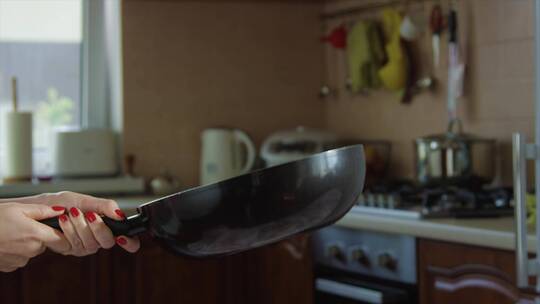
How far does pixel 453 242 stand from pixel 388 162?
0.86 meters

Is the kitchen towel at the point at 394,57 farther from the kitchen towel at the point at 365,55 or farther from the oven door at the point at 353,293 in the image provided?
the oven door at the point at 353,293

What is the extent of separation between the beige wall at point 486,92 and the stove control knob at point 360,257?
520mm

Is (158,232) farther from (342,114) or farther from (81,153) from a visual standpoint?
(342,114)

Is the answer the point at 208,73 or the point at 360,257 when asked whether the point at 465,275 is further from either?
the point at 208,73

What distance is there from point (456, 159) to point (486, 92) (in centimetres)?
28

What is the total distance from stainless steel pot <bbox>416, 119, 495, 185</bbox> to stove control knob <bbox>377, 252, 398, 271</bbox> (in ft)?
1.03

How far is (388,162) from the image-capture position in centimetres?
253

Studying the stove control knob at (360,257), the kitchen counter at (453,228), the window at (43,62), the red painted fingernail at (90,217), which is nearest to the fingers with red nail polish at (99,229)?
the red painted fingernail at (90,217)

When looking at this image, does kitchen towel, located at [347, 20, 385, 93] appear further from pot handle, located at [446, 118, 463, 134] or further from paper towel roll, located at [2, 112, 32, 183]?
paper towel roll, located at [2, 112, 32, 183]

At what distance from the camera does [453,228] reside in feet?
5.45

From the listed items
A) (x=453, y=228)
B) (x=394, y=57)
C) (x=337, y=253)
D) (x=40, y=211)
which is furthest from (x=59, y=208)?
(x=394, y=57)

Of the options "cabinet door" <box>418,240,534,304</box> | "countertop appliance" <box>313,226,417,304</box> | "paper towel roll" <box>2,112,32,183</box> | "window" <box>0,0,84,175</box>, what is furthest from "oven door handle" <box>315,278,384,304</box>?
"window" <box>0,0,84,175</box>

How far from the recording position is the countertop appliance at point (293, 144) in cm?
246

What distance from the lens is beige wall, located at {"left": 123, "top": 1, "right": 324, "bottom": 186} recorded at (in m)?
2.55
